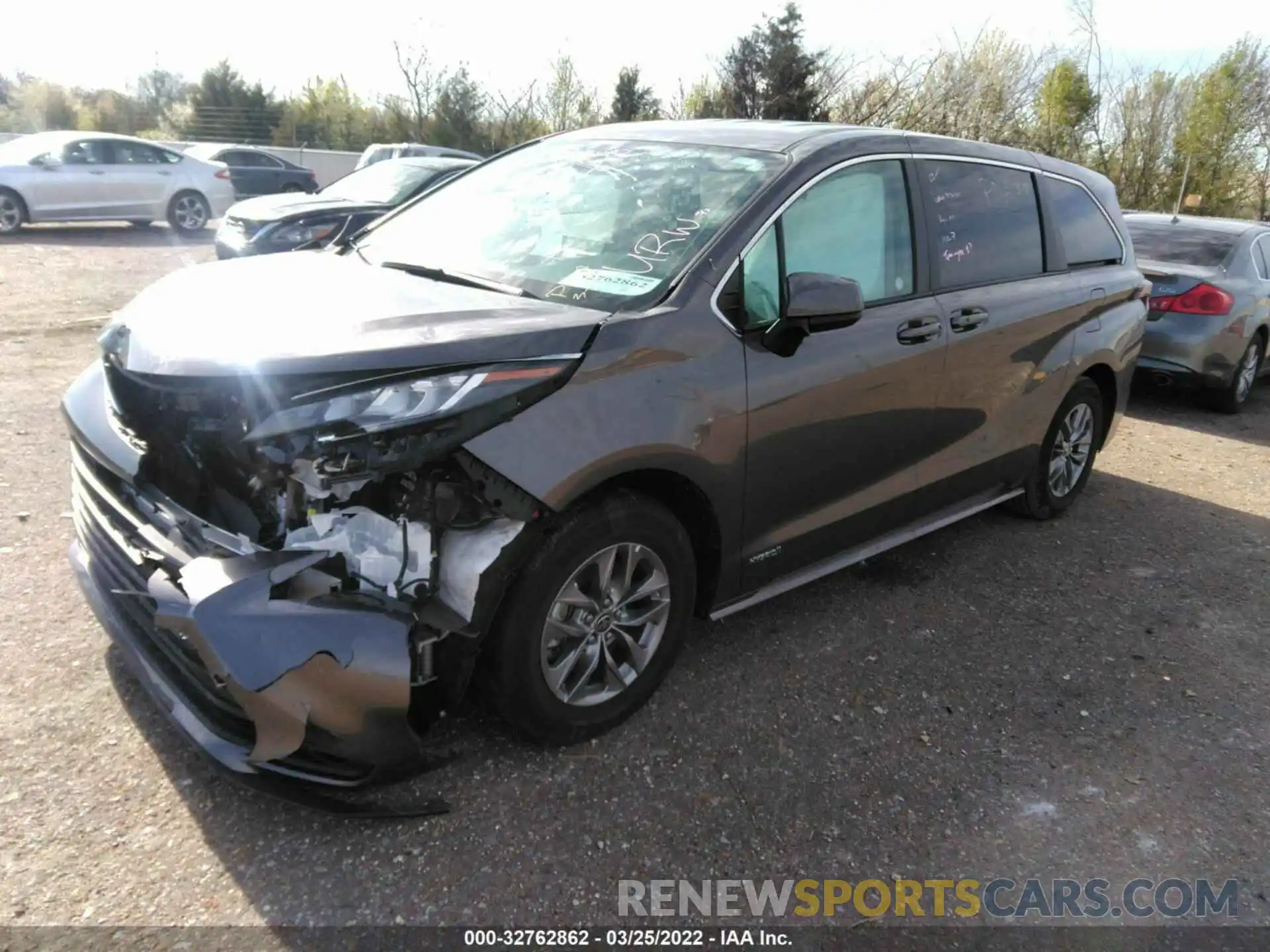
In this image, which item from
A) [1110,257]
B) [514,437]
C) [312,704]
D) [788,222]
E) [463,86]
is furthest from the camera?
[463,86]

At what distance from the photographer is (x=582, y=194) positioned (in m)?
3.54

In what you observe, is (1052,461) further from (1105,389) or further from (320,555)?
(320,555)

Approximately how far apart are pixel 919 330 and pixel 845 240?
1.66 ft

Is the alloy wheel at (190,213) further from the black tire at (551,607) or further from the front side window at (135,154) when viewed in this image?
the black tire at (551,607)

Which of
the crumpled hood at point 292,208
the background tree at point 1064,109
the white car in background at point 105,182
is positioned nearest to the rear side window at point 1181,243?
the crumpled hood at point 292,208

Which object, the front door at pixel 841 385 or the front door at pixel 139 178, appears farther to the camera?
the front door at pixel 139 178

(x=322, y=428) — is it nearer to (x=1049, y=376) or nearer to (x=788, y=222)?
(x=788, y=222)

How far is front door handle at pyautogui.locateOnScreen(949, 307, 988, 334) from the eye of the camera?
389cm

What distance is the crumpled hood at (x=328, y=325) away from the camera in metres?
2.43

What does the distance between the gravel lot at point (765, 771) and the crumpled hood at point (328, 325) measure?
3.82ft

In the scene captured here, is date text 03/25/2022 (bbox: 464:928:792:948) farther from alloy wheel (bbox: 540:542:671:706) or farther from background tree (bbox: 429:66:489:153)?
background tree (bbox: 429:66:489:153)

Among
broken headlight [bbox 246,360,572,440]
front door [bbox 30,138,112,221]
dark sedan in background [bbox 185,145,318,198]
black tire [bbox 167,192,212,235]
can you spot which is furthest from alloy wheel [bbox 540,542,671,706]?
dark sedan in background [bbox 185,145,318,198]

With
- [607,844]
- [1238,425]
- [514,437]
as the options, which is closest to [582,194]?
[514,437]

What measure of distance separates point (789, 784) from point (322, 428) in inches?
67.9
